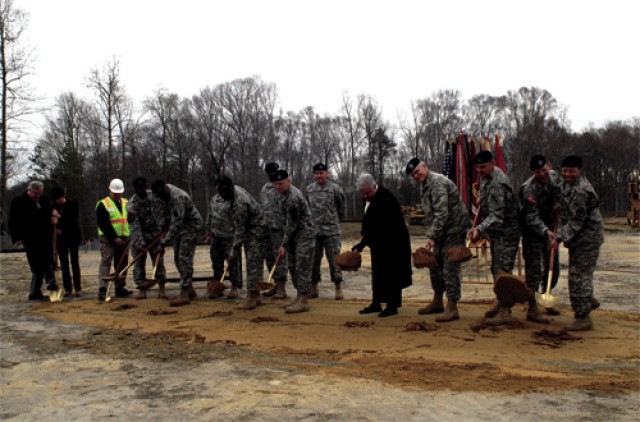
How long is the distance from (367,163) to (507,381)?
57736 mm

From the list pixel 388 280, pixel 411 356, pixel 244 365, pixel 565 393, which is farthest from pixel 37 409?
pixel 388 280

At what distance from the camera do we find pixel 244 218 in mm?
8492

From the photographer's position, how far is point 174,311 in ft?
27.0

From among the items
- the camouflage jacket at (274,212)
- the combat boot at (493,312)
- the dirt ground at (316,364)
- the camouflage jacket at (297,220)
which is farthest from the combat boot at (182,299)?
the combat boot at (493,312)

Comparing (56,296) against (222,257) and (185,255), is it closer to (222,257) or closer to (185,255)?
(185,255)

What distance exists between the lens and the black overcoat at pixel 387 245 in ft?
24.4

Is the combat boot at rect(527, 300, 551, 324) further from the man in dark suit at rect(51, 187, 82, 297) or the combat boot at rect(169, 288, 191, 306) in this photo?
the man in dark suit at rect(51, 187, 82, 297)

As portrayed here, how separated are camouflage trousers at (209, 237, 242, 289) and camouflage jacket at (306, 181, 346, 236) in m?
1.56

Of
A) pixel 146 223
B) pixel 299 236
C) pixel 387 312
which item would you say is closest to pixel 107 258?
pixel 146 223

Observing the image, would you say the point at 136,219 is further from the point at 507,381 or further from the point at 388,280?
the point at 507,381

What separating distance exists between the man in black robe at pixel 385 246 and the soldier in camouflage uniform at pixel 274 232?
6.94ft

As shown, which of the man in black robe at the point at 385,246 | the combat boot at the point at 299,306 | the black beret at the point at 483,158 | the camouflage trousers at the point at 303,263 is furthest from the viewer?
the camouflage trousers at the point at 303,263

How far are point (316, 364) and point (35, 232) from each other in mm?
6929

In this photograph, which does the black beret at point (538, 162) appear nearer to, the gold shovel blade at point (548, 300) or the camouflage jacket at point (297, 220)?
the gold shovel blade at point (548, 300)
